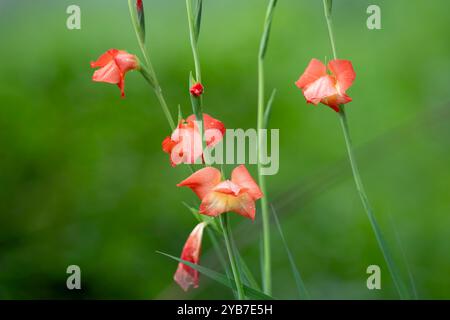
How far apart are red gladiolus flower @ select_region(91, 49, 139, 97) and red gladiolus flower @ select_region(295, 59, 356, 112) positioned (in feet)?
0.59

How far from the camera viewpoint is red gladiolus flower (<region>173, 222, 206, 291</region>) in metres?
0.71

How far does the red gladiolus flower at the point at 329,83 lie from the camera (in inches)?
27.6

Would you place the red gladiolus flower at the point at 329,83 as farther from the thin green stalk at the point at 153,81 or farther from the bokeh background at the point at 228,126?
the bokeh background at the point at 228,126

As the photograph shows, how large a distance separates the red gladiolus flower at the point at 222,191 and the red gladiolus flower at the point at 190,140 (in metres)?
0.04

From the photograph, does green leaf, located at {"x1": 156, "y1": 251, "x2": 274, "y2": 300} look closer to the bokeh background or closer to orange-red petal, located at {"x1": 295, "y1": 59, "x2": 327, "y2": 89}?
orange-red petal, located at {"x1": 295, "y1": 59, "x2": 327, "y2": 89}

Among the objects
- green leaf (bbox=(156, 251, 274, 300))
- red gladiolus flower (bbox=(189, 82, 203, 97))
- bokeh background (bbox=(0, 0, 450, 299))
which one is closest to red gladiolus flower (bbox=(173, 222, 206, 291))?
green leaf (bbox=(156, 251, 274, 300))

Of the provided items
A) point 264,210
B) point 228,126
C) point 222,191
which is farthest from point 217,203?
point 228,126

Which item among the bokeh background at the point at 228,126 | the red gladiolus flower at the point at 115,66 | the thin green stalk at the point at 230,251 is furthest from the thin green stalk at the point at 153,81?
the bokeh background at the point at 228,126

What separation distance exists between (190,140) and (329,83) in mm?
156

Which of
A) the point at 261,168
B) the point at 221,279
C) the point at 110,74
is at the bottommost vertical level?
the point at 221,279

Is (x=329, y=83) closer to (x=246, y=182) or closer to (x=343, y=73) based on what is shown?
(x=343, y=73)

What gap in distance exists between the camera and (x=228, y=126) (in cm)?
118

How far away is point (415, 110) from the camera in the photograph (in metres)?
1.20

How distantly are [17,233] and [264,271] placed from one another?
0.55 meters
